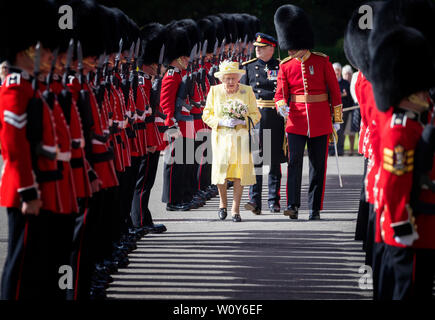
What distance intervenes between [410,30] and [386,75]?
0.91ft

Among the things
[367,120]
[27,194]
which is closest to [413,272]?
[367,120]

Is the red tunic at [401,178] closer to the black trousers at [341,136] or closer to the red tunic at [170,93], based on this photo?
the red tunic at [170,93]

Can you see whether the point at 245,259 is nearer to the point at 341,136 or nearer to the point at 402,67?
the point at 402,67

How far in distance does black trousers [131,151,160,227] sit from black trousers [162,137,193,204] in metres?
1.49

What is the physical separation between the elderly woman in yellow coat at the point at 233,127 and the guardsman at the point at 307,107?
407mm

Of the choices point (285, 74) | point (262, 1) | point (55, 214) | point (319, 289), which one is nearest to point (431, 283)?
point (319, 289)

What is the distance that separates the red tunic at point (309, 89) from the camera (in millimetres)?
9016

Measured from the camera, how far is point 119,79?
7148 millimetres

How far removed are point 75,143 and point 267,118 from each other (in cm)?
462

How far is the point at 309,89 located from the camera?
9.04m

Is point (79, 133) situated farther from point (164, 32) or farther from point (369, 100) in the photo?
point (164, 32)

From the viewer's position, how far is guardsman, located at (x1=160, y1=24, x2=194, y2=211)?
9.49 meters

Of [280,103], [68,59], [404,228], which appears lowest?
[404,228]

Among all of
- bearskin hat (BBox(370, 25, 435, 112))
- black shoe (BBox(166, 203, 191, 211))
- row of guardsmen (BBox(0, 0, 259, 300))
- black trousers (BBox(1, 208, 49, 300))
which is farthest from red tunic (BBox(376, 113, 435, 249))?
black shoe (BBox(166, 203, 191, 211))
